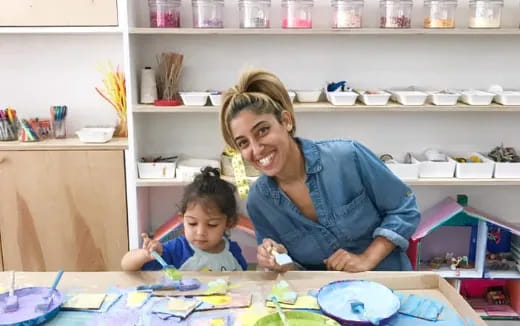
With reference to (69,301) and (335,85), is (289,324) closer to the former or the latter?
(69,301)

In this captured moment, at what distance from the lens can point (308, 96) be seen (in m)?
2.42

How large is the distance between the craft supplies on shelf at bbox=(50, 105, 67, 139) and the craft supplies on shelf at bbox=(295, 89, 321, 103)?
106 centimetres

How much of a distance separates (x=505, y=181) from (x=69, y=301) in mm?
1906

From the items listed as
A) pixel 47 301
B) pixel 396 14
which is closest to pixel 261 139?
pixel 47 301

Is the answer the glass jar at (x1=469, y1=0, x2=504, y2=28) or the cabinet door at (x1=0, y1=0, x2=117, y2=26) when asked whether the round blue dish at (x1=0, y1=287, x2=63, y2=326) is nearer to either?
the cabinet door at (x1=0, y1=0, x2=117, y2=26)

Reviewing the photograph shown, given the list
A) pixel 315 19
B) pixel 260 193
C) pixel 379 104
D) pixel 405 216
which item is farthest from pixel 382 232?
pixel 315 19

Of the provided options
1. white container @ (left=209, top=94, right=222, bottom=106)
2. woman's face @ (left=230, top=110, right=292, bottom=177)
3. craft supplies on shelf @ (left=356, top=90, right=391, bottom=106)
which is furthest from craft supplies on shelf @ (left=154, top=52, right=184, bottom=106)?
woman's face @ (left=230, top=110, right=292, bottom=177)

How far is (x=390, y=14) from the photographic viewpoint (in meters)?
2.30

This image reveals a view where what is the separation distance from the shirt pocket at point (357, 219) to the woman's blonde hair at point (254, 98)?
0.32m

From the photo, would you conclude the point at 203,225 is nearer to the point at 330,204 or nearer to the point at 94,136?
the point at 330,204

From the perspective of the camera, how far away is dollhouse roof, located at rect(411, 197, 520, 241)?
239 centimetres

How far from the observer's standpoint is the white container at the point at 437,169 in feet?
7.79

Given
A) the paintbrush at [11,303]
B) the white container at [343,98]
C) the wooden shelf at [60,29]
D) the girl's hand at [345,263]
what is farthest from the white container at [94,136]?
the girl's hand at [345,263]

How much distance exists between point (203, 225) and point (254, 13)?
1141mm
